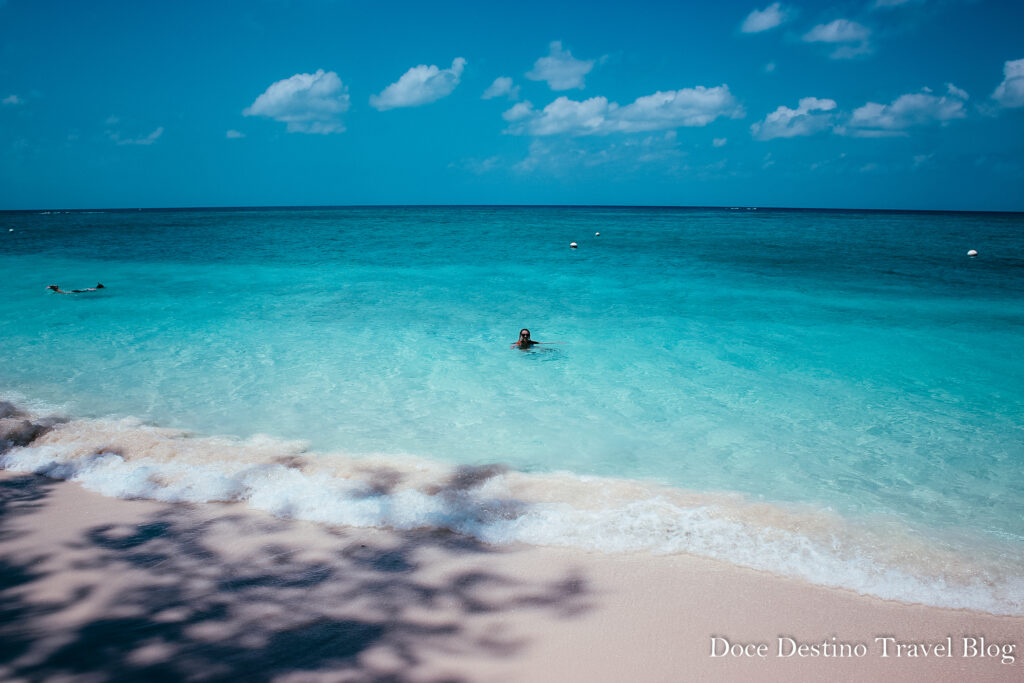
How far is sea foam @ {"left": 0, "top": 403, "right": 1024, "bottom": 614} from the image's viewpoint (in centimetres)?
414

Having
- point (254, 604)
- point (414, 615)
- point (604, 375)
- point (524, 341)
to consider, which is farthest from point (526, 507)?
point (524, 341)

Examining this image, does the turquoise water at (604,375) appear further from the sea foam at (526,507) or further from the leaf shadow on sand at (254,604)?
the leaf shadow on sand at (254,604)

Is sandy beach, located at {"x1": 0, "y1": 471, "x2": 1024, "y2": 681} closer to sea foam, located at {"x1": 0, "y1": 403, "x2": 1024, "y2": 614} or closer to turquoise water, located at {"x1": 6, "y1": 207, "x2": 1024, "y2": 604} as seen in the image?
sea foam, located at {"x1": 0, "y1": 403, "x2": 1024, "y2": 614}

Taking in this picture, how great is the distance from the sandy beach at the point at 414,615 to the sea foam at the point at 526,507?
0.70 ft

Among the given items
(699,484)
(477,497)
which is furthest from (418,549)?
(699,484)

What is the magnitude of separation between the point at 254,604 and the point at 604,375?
6863 millimetres

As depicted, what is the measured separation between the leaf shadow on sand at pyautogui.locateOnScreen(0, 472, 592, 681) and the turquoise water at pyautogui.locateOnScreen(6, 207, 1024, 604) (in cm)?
169

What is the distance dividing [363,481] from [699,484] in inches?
136

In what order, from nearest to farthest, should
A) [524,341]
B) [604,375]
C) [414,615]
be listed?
[414,615] < [604,375] < [524,341]

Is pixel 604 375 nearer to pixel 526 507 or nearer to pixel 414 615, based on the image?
pixel 526 507

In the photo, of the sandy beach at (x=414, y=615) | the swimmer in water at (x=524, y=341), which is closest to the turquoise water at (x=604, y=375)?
the swimmer in water at (x=524, y=341)

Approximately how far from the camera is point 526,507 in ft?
16.0

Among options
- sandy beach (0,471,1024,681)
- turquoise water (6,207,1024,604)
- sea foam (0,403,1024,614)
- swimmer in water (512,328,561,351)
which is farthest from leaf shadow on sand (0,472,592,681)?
swimmer in water (512,328,561,351)

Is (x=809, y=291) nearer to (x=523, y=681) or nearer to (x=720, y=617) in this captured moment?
(x=720, y=617)
